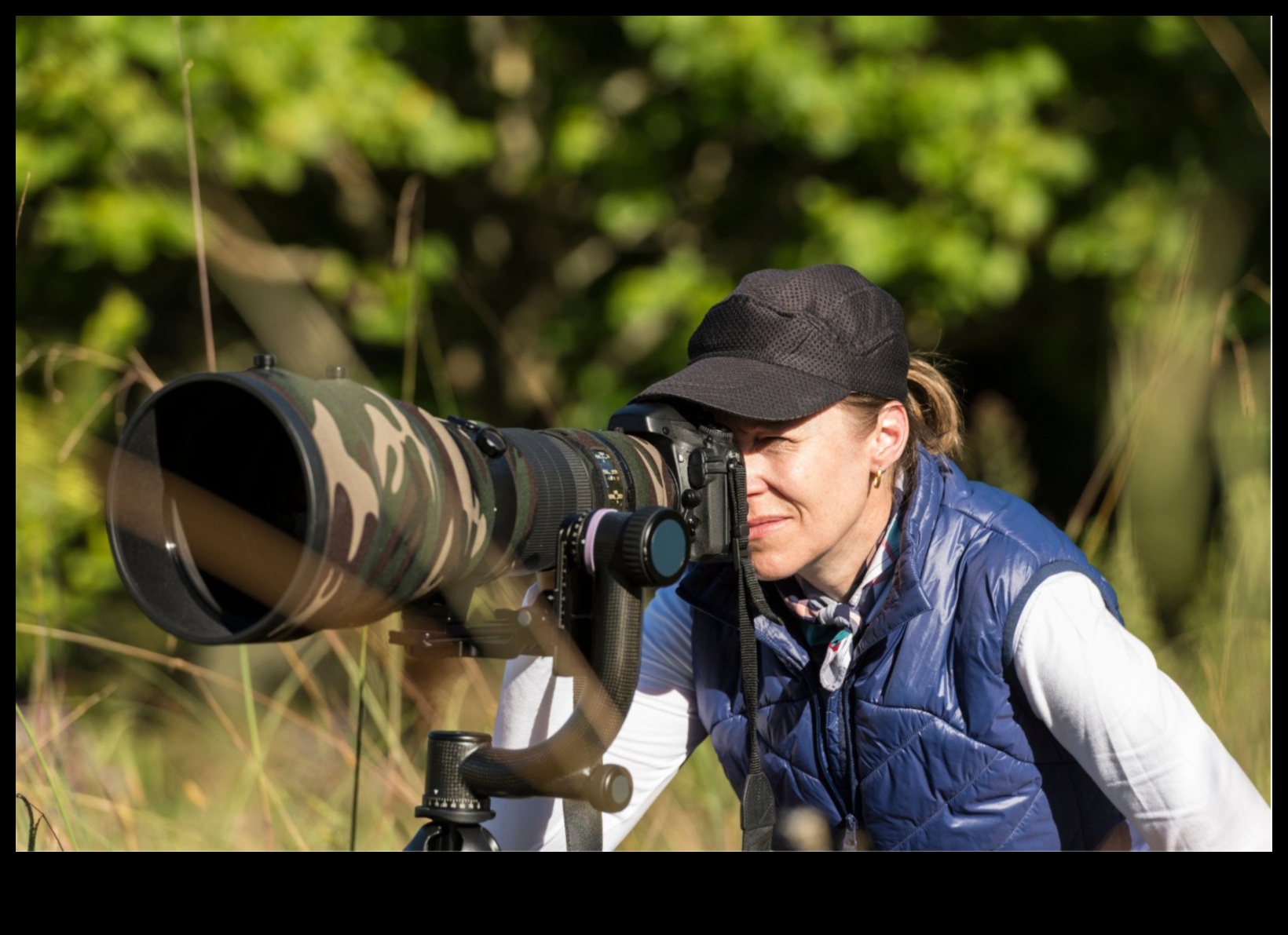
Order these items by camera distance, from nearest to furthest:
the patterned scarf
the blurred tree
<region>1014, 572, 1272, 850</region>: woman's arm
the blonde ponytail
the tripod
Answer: the tripod < <region>1014, 572, 1272, 850</region>: woman's arm < the patterned scarf < the blonde ponytail < the blurred tree

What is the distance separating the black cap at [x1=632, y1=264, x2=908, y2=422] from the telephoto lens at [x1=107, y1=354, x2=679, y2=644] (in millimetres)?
338

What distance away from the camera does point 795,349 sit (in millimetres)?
1606

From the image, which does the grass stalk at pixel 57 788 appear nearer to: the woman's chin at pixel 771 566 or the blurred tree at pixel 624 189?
the woman's chin at pixel 771 566

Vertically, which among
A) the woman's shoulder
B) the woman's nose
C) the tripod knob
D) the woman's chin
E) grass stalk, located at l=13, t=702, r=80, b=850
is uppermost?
the woman's nose

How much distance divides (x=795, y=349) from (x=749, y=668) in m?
0.39

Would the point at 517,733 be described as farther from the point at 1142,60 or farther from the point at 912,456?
the point at 1142,60

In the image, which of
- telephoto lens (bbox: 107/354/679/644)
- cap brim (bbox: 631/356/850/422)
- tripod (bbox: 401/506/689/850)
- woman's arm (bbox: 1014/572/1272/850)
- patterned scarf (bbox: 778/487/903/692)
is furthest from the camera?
patterned scarf (bbox: 778/487/903/692)

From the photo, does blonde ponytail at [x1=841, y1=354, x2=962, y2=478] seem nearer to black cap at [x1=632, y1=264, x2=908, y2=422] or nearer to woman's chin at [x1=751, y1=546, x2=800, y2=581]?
black cap at [x1=632, y1=264, x2=908, y2=422]

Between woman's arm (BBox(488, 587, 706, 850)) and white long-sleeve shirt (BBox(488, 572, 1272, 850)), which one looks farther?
woman's arm (BBox(488, 587, 706, 850))

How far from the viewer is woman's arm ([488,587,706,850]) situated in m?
1.73

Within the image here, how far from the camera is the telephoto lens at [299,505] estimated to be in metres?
1.08

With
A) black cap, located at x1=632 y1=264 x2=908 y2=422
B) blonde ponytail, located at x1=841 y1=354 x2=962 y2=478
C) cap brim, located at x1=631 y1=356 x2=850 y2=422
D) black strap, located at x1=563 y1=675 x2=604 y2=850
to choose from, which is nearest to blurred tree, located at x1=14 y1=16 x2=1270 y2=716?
blonde ponytail, located at x1=841 y1=354 x2=962 y2=478

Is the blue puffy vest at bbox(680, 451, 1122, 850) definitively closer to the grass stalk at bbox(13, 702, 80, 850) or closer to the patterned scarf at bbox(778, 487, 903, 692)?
the patterned scarf at bbox(778, 487, 903, 692)

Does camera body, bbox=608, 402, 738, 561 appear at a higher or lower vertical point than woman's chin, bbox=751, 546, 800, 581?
higher
